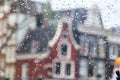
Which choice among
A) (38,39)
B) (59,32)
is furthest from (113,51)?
(38,39)

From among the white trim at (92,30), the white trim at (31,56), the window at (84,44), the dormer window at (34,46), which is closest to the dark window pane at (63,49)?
the white trim at (31,56)

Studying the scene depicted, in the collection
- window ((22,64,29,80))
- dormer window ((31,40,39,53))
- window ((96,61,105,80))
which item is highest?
dormer window ((31,40,39,53))

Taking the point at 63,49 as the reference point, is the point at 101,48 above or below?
below

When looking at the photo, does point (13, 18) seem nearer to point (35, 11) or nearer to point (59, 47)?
point (35, 11)

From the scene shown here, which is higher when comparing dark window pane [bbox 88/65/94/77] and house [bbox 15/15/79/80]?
house [bbox 15/15/79/80]

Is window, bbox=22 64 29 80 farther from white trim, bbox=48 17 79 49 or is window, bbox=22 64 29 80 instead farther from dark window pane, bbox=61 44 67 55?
dark window pane, bbox=61 44 67 55

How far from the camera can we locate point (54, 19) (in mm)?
8117

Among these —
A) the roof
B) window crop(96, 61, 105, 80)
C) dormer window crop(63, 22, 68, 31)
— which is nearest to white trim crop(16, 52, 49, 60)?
the roof

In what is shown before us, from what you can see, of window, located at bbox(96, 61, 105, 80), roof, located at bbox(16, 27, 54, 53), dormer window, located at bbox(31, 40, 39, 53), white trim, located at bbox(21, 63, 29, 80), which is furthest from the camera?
roof, located at bbox(16, 27, 54, 53)

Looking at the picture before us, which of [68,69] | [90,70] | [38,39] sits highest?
[38,39]

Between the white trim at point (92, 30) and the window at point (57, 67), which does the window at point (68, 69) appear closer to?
the window at point (57, 67)

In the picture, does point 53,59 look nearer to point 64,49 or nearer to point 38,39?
point 64,49

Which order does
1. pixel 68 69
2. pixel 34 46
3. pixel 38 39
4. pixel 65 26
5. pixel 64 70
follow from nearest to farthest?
pixel 64 70 < pixel 68 69 < pixel 34 46 < pixel 38 39 < pixel 65 26

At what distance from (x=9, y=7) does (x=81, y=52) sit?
2305 millimetres
